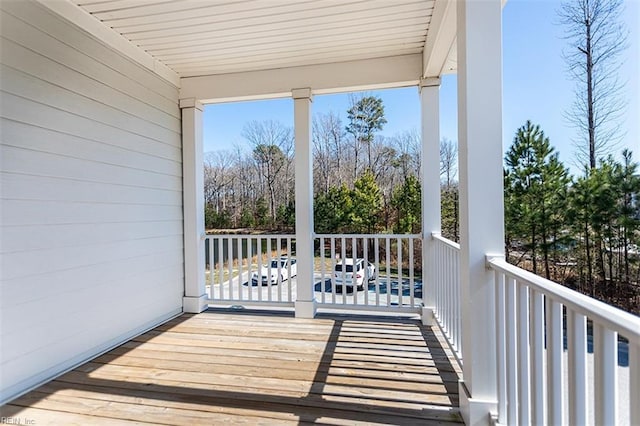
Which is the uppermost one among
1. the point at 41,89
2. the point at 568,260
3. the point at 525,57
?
the point at 525,57

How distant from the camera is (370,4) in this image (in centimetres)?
242

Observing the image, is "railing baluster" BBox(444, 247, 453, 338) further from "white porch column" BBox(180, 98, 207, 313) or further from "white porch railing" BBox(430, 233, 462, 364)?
"white porch column" BBox(180, 98, 207, 313)

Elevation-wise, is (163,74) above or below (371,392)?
above

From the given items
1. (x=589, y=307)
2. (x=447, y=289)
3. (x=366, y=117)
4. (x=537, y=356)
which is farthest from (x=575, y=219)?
(x=366, y=117)


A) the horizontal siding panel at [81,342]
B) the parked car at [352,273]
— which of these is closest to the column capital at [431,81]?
the parked car at [352,273]

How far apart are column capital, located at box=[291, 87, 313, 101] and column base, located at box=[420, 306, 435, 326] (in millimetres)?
2516

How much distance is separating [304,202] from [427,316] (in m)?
1.72

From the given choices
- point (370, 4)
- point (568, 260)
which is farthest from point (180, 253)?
point (568, 260)

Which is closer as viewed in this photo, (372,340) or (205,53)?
(372,340)

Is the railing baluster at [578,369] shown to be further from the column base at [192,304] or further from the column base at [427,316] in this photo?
the column base at [192,304]

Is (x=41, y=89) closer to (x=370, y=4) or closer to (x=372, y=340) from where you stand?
(x=370, y=4)

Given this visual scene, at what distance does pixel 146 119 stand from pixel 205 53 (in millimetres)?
877

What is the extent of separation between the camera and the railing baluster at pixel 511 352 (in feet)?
4.66

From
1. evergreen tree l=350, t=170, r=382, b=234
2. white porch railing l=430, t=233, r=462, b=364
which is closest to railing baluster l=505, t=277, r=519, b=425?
white porch railing l=430, t=233, r=462, b=364
